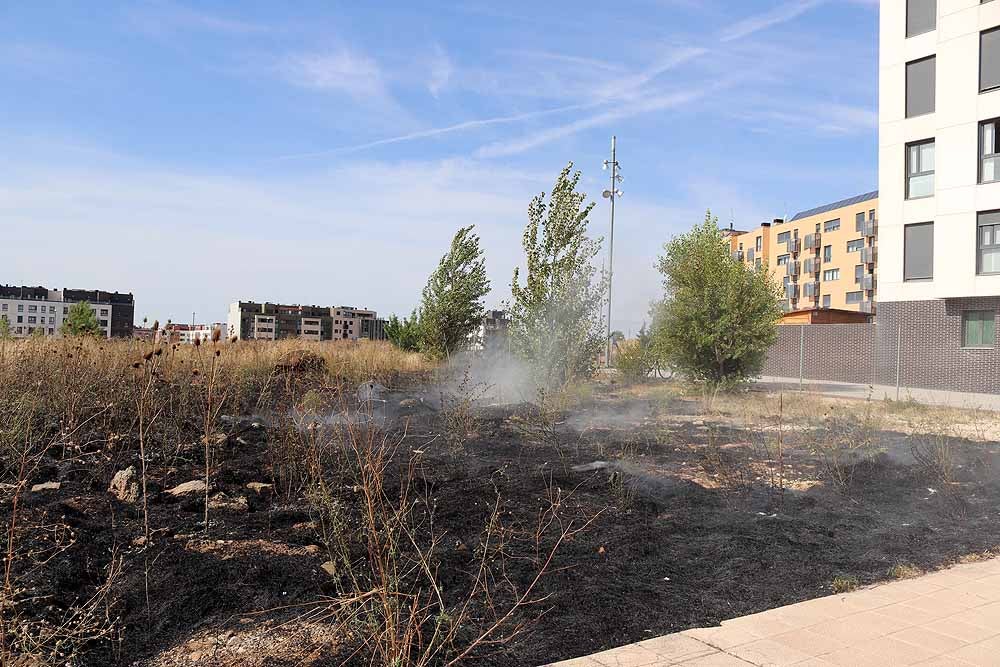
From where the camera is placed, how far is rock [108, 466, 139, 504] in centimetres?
493

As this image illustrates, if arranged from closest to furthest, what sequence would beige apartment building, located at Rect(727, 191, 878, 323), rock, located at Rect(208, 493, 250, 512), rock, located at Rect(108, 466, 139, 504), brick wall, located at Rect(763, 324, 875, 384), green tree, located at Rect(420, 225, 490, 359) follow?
rock, located at Rect(208, 493, 250, 512), rock, located at Rect(108, 466, 139, 504), green tree, located at Rect(420, 225, 490, 359), brick wall, located at Rect(763, 324, 875, 384), beige apartment building, located at Rect(727, 191, 878, 323)

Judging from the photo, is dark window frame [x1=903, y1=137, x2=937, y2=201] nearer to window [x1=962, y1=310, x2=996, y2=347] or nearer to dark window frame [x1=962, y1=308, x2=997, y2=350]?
dark window frame [x1=962, y1=308, x2=997, y2=350]

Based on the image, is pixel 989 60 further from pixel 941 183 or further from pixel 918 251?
pixel 918 251

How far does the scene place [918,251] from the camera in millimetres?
22922

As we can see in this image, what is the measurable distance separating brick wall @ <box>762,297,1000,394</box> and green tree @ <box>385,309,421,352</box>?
10.8 metres

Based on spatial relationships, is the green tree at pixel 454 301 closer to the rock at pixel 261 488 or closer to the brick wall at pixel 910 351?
the brick wall at pixel 910 351

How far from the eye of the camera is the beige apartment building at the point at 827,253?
60.0m

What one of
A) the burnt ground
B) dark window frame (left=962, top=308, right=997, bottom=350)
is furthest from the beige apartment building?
the burnt ground

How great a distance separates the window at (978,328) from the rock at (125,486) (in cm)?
2312

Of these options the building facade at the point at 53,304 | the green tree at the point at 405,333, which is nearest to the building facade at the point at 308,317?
the building facade at the point at 53,304

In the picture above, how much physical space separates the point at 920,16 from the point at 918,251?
7.50m

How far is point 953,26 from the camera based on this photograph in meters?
21.0

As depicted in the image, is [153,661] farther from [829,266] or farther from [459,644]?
[829,266]

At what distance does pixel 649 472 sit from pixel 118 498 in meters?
4.36
